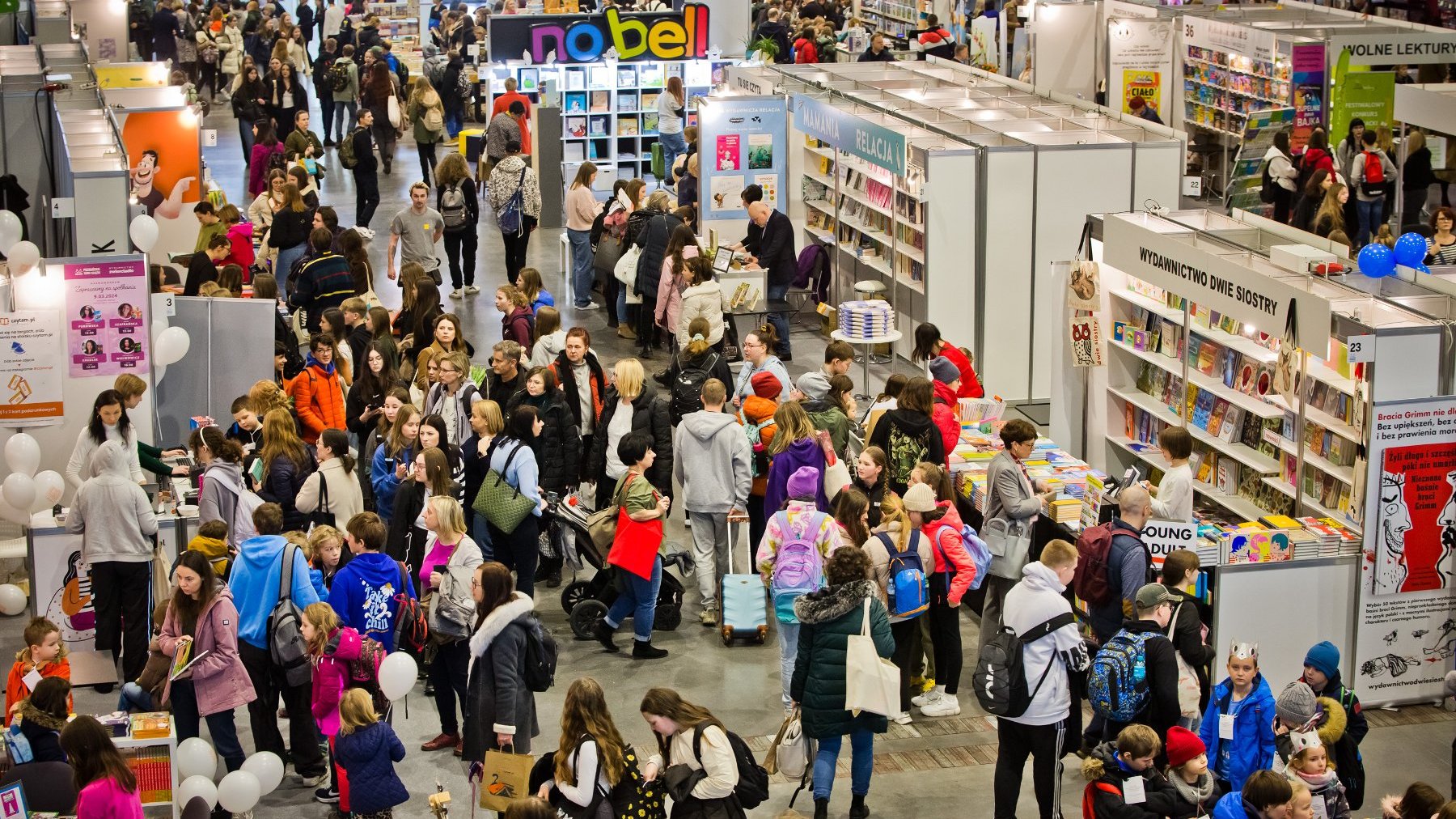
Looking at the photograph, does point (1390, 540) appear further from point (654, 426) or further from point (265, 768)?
point (265, 768)

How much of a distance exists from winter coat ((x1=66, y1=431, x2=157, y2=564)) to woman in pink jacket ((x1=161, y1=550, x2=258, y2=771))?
1271mm

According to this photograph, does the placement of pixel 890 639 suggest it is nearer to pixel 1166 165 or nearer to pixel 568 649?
pixel 568 649

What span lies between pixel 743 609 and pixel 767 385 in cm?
147

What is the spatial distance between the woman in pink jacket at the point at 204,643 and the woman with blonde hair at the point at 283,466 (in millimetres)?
1822

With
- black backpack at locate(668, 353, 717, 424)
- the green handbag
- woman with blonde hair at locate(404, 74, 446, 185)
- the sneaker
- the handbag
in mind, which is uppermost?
woman with blonde hair at locate(404, 74, 446, 185)

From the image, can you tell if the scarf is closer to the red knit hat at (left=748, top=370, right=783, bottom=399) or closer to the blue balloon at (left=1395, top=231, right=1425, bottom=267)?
the blue balloon at (left=1395, top=231, right=1425, bottom=267)

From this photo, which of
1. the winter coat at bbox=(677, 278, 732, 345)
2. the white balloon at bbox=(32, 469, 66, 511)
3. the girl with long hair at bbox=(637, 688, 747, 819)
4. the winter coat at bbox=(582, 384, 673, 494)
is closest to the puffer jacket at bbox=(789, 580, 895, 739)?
the girl with long hair at bbox=(637, 688, 747, 819)

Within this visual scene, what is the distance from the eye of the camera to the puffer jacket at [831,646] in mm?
7316

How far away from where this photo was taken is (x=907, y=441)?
31.6 ft

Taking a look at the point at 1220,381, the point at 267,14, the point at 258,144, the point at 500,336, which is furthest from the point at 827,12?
the point at 1220,381

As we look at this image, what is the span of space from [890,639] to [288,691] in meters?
2.65

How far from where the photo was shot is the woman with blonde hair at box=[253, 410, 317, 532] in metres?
9.47

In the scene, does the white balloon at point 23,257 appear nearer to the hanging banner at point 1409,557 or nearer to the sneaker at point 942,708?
the sneaker at point 942,708

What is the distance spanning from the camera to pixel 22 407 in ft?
34.6
